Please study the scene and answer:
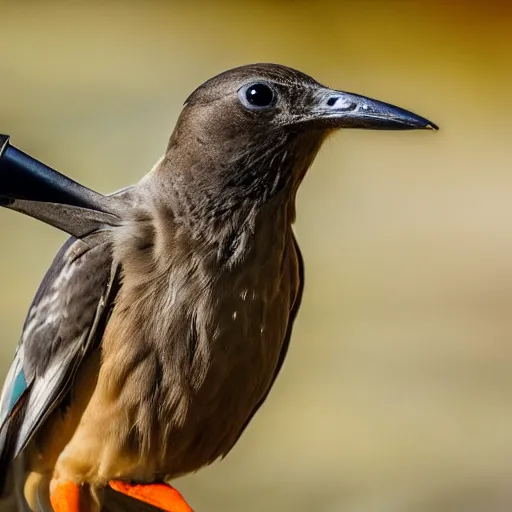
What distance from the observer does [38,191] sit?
1.26 meters

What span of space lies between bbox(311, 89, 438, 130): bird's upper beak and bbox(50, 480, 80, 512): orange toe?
26.1 inches

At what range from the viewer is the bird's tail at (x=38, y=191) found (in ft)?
4.06

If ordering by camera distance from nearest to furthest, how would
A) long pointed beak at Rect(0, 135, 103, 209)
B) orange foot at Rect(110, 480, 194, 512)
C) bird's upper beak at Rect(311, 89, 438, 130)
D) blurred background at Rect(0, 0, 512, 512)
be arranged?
long pointed beak at Rect(0, 135, 103, 209) < bird's upper beak at Rect(311, 89, 438, 130) < orange foot at Rect(110, 480, 194, 512) < blurred background at Rect(0, 0, 512, 512)

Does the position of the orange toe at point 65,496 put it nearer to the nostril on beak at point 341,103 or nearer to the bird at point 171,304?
the bird at point 171,304

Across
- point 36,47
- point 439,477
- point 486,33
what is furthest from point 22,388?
point 486,33

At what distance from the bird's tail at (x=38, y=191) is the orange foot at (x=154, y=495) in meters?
0.44

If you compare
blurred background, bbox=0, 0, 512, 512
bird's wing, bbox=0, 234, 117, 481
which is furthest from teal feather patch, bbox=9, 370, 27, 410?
blurred background, bbox=0, 0, 512, 512

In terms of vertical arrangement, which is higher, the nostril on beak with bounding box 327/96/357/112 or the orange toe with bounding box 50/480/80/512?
the nostril on beak with bounding box 327/96/357/112

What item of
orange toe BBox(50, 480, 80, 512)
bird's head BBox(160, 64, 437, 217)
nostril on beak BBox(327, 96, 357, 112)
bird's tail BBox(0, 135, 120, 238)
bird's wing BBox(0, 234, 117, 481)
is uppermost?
nostril on beak BBox(327, 96, 357, 112)

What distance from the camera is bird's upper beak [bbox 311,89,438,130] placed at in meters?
1.39

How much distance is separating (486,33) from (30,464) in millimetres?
2733

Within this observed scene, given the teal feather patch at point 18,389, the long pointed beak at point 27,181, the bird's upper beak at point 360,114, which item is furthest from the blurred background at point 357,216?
the long pointed beak at point 27,181

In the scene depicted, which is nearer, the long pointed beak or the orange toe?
the long pointed beak

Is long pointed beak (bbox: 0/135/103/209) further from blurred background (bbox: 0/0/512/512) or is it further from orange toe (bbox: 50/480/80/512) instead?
blurred background (bbox: 0/0/512/512)
